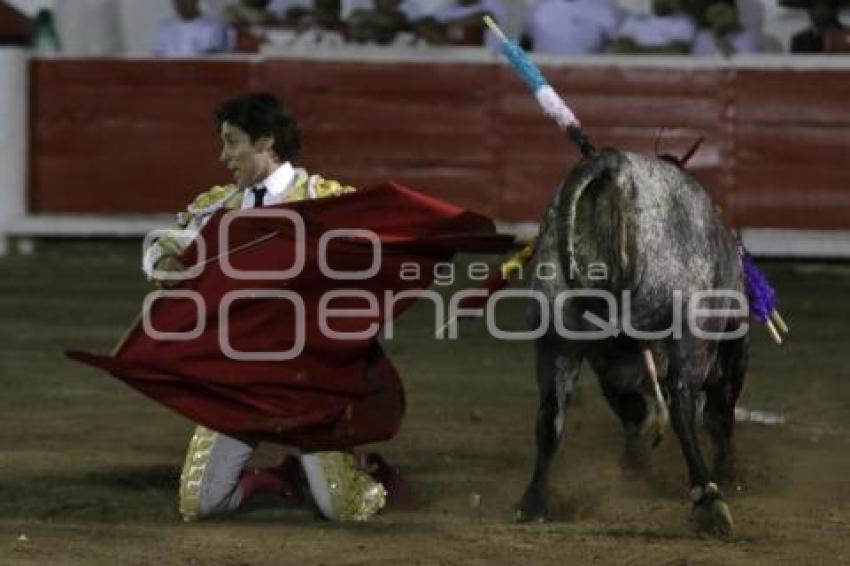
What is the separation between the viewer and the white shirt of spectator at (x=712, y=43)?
1209 centimetres

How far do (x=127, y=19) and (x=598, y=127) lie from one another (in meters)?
3.32

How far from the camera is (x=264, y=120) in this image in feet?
18.2

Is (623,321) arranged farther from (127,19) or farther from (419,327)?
(127,19)

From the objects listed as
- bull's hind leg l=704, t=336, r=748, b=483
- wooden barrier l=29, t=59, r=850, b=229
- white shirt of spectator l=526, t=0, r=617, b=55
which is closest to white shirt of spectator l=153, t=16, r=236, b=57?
wooden barrier l=29, t=59, r=850, b=229

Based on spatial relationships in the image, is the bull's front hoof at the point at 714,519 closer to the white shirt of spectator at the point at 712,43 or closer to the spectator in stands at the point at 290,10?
the white shirt of spectator at the point at 712,43

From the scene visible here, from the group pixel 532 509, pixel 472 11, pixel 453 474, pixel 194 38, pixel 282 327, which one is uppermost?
pixel 472 11

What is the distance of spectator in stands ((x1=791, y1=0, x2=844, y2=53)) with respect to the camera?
12.0 metres

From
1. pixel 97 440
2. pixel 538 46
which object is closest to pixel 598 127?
pixel 538 46

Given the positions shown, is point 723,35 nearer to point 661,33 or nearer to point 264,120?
point 661,33

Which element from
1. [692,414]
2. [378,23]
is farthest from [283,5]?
[692,414]

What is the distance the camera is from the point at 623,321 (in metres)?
5.31

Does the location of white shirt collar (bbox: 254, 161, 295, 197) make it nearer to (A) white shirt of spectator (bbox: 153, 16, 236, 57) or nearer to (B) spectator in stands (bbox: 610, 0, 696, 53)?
(B) spectator in stands (bbox: 610, 0, 696, 53)

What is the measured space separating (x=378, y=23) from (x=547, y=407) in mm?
7164

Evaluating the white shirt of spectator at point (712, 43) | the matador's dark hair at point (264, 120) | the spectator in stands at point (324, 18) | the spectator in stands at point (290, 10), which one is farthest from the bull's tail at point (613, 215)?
the spectator in stands at point (290, 10)
